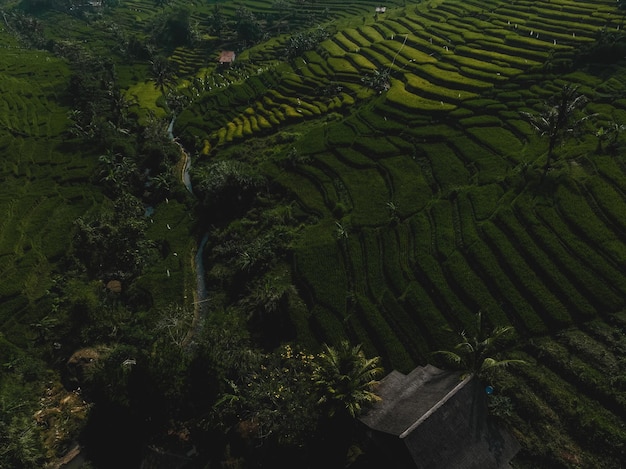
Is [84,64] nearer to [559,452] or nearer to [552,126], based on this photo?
[552,126]

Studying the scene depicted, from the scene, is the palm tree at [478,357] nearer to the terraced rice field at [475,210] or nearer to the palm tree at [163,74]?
the terraced rice field at [475,210]

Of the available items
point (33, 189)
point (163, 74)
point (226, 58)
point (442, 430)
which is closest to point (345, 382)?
point (442, 430)

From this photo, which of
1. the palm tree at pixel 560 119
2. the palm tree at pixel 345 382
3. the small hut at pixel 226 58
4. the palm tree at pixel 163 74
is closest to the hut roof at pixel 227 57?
the small hut at pixel 226 58

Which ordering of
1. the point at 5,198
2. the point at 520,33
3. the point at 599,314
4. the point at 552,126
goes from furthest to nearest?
the point at 520,33
the point at 5,198
the point at 552,126
the point at 599,314

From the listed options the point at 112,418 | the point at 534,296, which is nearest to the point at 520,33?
the point at 534,296

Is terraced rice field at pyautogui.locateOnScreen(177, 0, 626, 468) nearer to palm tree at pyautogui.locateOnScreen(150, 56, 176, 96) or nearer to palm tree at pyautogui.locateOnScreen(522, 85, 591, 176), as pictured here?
palm tree at pyautogui.locateOnScreen(522, 85, 591, 176)

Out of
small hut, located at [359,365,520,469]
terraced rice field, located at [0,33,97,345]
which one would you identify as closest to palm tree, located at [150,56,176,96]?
terraced rice field, located at [0,33,97,345]

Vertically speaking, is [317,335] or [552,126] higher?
[552,126]
